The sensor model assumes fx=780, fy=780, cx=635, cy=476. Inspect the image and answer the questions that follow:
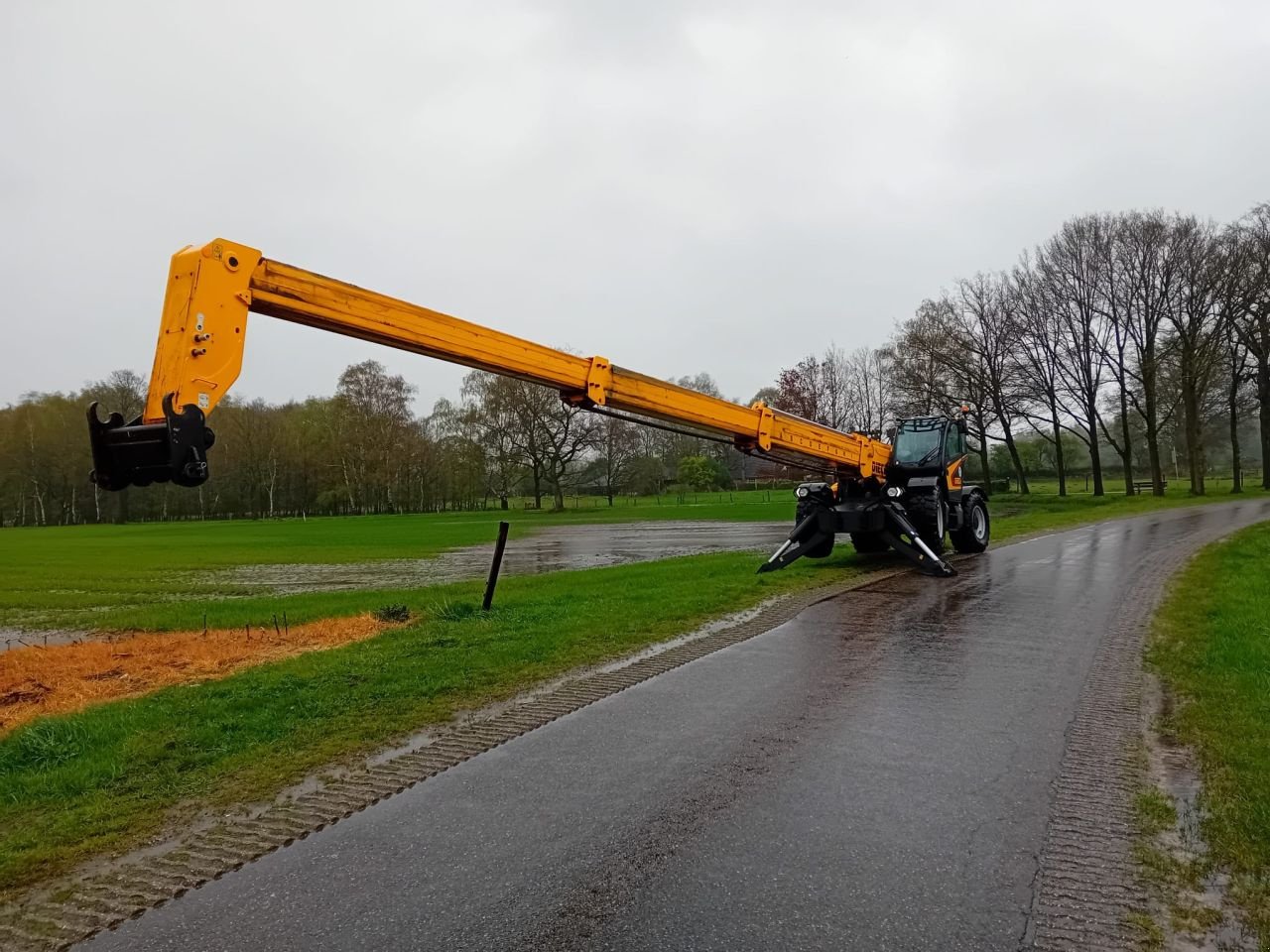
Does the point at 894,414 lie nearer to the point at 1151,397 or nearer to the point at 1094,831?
the point at 1151,397

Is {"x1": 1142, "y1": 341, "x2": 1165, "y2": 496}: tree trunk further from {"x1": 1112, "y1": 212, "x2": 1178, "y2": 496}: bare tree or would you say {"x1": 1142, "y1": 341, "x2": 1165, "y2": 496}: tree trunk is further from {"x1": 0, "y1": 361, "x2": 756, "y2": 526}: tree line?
{"x1": 0, "y1": 361, "x2": 756, "y2": 526}: tree line

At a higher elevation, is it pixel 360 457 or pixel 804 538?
pixel 360 457

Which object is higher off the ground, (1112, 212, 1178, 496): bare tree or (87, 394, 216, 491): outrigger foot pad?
(1112, 212, 1178, 496): bare tree

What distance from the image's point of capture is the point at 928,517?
48.6ft

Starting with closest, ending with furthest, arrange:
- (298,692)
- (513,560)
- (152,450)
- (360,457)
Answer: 1. (152,450)
2. (298,692)
3. (513,560)
4. (360,457)

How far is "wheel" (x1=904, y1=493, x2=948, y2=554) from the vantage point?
583 inches

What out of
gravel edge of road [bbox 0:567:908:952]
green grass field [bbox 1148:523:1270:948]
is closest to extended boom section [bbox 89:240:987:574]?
gravel edge of road [bbox 0:567:908:952]

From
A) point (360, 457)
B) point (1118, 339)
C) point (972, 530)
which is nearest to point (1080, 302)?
point (1118, 339)

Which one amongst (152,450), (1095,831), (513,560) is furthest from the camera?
(513,560)

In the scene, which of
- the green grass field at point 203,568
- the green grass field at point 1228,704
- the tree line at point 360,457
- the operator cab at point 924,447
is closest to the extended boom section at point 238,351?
the green grass field at point 1228,704

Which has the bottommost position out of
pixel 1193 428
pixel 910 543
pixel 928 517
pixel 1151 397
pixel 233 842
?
pixel 233 842

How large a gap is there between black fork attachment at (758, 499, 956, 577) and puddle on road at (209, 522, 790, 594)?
556 cm

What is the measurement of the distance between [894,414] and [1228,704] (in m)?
46.1

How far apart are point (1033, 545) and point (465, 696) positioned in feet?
53.2
